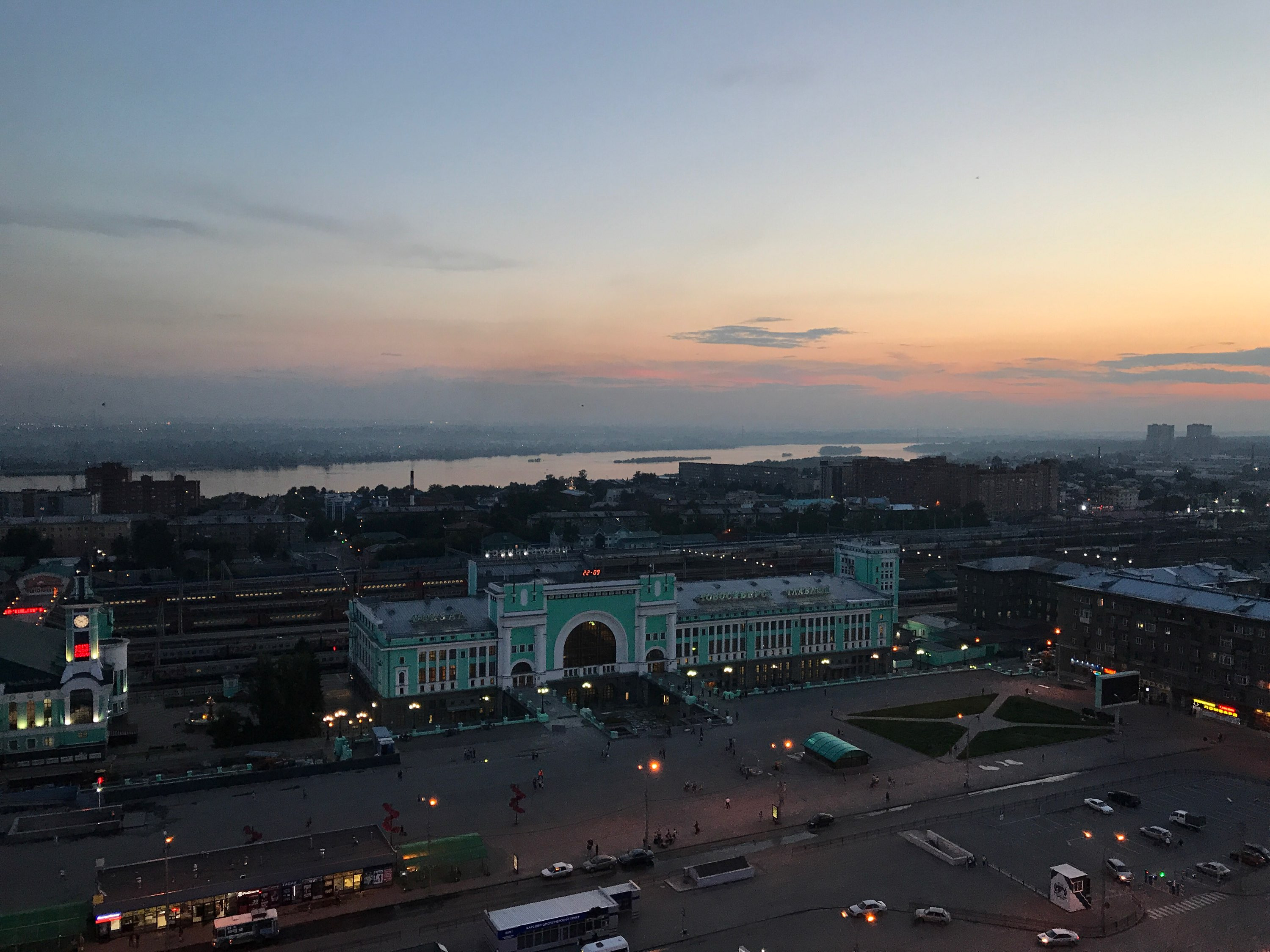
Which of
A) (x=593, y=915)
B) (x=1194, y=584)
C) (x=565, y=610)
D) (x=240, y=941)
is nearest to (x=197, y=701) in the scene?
(x=565, y=610)

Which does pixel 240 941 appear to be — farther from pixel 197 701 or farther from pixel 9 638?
pixel 197 701

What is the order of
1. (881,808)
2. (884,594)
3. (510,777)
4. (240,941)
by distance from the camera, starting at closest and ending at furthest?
(240,941)
(881,808)
(510,777)
(884,594)

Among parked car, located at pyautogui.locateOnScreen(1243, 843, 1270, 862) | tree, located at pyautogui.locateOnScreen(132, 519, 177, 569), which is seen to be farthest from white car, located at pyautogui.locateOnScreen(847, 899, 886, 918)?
tree, located at pyautogui.locateOnScreen(132, 519, 177, 569)

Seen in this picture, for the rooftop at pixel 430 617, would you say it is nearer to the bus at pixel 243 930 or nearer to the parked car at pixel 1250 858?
the bus at pixel 243 930

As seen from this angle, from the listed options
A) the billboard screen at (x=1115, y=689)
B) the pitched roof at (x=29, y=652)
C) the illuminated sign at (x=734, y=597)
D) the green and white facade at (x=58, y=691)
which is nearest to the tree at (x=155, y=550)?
the pitched roof at (x=29, y=652)

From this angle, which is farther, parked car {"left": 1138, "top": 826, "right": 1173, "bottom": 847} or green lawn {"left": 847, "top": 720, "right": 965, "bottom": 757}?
green lawn {"left": 847, "top": 720, "right": 965, "bottom": 757}

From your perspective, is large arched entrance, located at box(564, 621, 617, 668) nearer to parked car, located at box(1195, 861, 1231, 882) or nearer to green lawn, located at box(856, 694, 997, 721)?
green lawn, located at box(856, 694, 997, 721)

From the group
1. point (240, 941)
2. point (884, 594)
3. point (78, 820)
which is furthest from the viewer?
point (884, 594)
